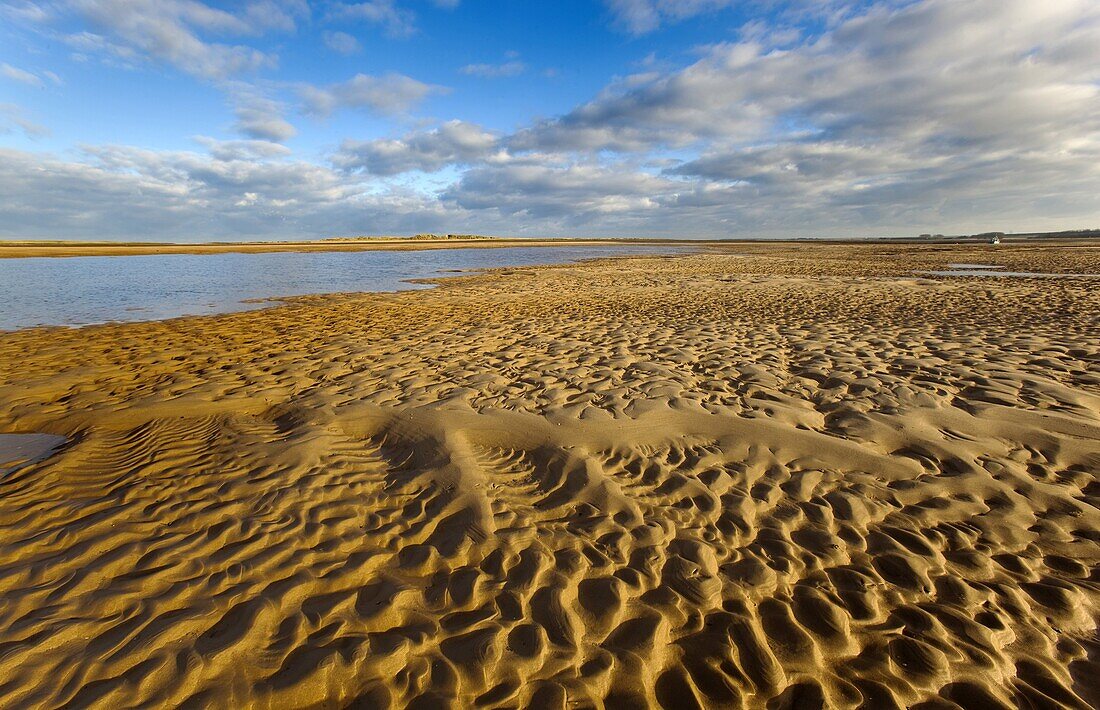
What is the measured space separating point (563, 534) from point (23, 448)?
21.4 ft

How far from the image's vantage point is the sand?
8.60 feet

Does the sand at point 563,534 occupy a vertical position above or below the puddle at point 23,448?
above

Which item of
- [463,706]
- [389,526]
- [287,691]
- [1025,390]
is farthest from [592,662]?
[1025,390]

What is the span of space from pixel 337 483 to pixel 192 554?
1.23 meters

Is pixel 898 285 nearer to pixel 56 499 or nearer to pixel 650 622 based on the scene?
pixel 650 622

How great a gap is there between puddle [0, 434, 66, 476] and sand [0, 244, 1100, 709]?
0.69ft

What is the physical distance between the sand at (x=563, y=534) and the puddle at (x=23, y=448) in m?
0.21

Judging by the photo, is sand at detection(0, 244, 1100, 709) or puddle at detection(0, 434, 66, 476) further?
puddle at detection(0, 434, 66, 476)

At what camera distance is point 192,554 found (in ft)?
11.8

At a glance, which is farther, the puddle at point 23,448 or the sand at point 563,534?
the puddle at point 23,448

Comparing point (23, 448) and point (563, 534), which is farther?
point (23, 448)

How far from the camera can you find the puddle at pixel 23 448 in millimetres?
5176

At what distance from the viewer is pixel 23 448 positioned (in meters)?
5.55

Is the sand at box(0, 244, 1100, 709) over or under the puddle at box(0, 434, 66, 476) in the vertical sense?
over
